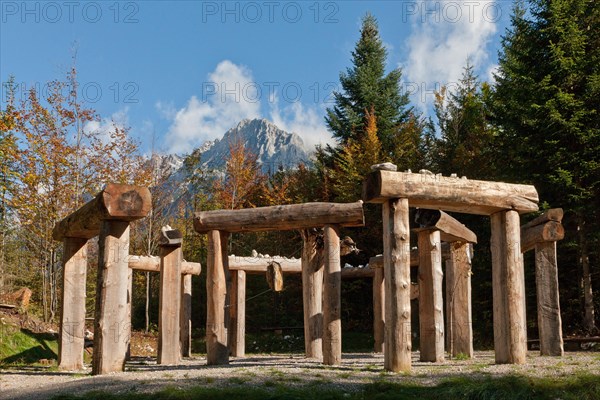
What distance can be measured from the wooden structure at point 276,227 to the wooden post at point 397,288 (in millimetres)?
1751

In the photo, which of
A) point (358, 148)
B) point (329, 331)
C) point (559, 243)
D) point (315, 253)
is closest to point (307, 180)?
point (358, 148)

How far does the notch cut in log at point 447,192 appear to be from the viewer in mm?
10516

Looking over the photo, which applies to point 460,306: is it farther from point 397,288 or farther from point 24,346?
point 24,346

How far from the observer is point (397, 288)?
10.4 meters

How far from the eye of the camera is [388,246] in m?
10.6

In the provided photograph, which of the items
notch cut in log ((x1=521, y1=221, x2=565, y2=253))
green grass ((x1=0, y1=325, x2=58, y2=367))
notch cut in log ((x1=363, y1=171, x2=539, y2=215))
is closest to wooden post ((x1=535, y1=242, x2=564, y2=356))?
notch cut in log ((x1=521, y1=221, x2=565, y2=253))

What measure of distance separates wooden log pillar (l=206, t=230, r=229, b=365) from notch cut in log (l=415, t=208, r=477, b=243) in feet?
13.6

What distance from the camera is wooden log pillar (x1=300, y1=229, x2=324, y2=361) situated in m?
14.3

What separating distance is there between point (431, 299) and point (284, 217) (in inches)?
131

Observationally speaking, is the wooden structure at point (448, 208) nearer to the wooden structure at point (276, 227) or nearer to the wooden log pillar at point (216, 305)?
the wooden structure at point (276, 227)

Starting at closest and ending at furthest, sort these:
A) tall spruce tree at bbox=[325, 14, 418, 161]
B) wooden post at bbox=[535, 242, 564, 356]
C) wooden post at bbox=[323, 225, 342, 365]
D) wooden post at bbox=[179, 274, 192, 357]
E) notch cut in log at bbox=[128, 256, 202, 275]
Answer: wooden post at bbox=[323, 225, 342, 365], wooden post at bbox=[535, 242, 564, 356], notch cut in log at bbox=[128, 256, 202, 275], wooden post at bbox=[179, 274, 192, 357], tall spruce tree at bbox=[325, 14, 418, 161]

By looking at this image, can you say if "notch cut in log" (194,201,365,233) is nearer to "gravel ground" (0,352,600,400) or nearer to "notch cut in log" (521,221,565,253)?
"gravel ground" (0,352,600,400)

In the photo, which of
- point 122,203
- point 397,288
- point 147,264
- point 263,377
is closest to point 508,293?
point 397,288

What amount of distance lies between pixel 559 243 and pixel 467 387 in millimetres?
14692
